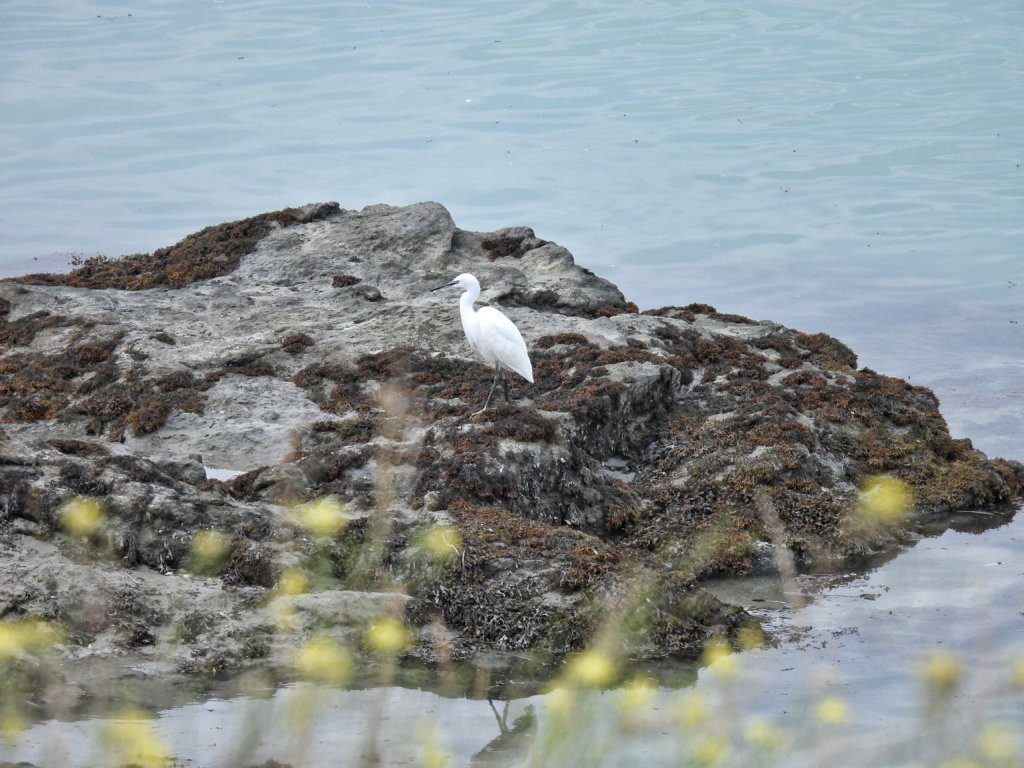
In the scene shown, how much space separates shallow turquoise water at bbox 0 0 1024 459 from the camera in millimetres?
21094

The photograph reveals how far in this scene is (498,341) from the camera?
38.9ft

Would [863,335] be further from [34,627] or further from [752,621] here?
[34,627]

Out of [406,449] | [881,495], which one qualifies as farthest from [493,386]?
[881,495]

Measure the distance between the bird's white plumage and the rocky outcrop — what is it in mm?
359

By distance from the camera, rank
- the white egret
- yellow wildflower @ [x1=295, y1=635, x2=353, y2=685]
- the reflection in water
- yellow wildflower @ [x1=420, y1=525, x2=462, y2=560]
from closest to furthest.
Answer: the reflection in water, yellow wildflower @ [x1=295, y1=635, x2=353, y2=685], yellow wildflower @ [x1=420, y1=525, x2=462, y2=560], the white egret

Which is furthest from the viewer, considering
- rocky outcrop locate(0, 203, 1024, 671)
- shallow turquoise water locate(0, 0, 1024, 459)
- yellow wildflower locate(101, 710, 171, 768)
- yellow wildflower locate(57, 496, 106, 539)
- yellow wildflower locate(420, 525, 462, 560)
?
shallow turquoise water locate(0, 0, 1024, 459)

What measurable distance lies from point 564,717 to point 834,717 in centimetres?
95

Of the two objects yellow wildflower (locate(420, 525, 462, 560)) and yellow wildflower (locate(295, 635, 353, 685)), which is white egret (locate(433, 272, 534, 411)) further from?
yellow wildflower (locate(295, 635, 353, 685))

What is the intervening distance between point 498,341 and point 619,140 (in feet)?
65.9

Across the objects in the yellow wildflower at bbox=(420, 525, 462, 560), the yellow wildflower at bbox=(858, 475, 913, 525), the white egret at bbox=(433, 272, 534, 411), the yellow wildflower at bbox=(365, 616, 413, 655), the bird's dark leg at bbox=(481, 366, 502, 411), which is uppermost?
the white egret at bbox=(433, 272, 534, 411)

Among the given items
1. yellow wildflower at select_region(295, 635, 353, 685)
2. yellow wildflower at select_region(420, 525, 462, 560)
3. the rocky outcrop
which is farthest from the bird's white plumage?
yellow wildflower at select_region(295, 635, 353, 685)

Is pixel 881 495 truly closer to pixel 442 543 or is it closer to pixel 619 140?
pixel 442 543

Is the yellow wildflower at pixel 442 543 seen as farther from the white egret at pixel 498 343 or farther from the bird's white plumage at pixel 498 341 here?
the bird's white plumage at pixel 498 341

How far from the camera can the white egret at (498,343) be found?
38.8 ft
